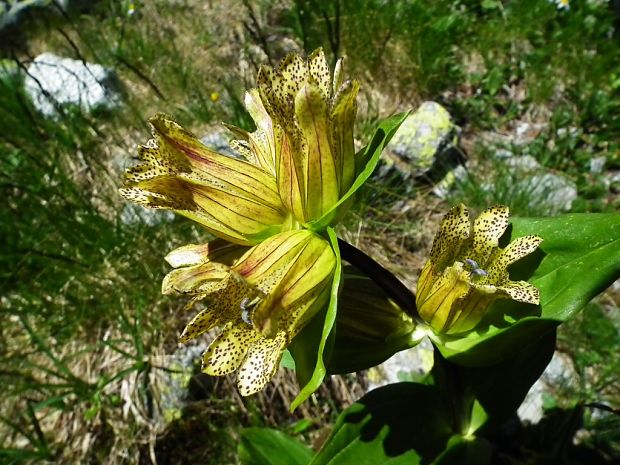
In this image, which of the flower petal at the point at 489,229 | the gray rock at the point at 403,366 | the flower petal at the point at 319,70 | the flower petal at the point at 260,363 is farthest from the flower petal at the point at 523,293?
the gray rock at the point at 403,366

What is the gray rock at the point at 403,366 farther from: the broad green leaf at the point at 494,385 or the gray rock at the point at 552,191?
the gray rock at the point at 552,191

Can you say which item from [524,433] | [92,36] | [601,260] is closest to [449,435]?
[601,260]

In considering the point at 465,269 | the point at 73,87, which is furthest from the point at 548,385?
the point at 73,87

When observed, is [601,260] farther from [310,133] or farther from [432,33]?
[432,33]

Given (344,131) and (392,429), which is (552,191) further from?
(344,131)

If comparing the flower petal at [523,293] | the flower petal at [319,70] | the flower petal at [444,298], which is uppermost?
the flower petal at [319,70]

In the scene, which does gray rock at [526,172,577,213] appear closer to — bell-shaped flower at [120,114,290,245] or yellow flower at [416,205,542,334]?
yellow flower at [416,205,542,334]
